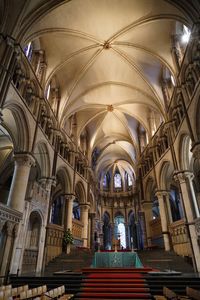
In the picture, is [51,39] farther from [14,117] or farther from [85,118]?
[85,118]

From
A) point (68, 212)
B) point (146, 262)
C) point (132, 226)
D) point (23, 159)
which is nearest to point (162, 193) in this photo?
point (146, 262)

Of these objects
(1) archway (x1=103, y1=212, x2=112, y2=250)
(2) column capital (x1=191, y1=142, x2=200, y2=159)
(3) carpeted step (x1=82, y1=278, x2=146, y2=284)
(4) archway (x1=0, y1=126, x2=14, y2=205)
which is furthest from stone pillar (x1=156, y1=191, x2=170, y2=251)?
(1) archway (x1=103, y1=212, x2=112, y2=250)

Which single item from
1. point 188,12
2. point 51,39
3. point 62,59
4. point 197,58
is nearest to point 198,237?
point 197,58

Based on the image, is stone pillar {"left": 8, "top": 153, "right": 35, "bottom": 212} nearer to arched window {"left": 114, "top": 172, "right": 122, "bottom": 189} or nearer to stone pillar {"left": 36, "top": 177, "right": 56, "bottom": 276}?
stone pillar {"left": 36, "top": 177, "right": 56, "bottom": 276}

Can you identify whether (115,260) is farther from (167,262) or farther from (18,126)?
(18,126)

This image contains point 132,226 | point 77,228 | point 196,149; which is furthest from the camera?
point 132,226

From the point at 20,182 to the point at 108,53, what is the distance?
12649 mm

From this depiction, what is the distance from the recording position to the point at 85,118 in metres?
23.6

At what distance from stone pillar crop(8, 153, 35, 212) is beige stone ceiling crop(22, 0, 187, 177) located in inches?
276

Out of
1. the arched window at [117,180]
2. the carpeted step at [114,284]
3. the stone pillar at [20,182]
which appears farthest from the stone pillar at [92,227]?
the carpeted step at [114,284]

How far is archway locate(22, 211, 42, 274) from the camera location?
38.6 ft

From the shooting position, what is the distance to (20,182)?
11.0 m

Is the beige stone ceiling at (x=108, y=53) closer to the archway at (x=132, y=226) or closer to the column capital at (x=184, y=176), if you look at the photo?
the column capital at (x=184, y=176)

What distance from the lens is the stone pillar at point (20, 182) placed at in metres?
10.4
